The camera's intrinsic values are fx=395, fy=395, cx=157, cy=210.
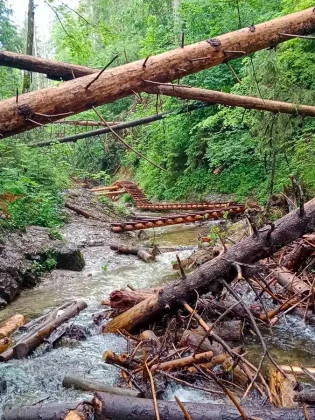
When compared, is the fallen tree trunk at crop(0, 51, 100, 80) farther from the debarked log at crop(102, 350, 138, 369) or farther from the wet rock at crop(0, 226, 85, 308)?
the debarked log at crop(102, 350, 138, 369)

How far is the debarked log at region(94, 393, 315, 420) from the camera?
269 cm

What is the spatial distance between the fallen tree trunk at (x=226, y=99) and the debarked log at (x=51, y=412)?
370 centimetres

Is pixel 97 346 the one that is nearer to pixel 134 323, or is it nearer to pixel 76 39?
pixel 134 323

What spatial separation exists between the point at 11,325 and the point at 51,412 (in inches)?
99.8

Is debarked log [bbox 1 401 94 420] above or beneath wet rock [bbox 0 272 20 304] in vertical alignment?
above

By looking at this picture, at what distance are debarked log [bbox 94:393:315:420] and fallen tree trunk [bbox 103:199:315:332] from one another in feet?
6.20

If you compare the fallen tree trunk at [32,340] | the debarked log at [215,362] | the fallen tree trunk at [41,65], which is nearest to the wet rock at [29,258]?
the fallen tree trunk at [32,340]

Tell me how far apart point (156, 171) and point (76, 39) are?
639 inches

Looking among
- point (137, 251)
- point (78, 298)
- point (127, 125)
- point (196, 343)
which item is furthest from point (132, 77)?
point (127, 125)

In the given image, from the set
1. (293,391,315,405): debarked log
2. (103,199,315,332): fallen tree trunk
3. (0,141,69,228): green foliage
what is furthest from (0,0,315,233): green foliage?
(293,391,315,405): debarked log

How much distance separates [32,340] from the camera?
4480 mm

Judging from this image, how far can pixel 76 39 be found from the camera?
6.96m

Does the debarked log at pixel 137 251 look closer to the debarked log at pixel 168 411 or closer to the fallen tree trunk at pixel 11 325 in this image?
the fallen tree trunk at pixel 11 325

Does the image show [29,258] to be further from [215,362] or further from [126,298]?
[215,362]
